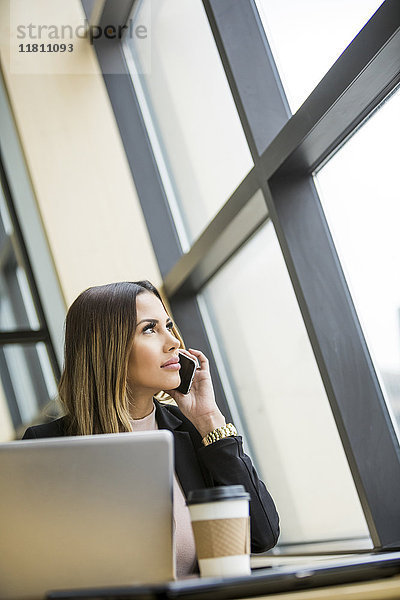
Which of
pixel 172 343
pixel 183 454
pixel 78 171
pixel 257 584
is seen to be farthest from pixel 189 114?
pixel 257 584

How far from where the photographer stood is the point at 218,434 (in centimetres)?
200

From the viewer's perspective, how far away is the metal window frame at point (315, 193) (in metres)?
2.00

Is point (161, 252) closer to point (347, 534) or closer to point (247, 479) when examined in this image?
point (347, 534)

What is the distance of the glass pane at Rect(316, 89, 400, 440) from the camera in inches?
85.8

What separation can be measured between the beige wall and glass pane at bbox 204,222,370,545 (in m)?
0.56

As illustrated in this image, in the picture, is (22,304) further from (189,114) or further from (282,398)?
(282,398)

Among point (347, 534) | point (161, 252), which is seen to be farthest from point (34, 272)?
point (347, 534)

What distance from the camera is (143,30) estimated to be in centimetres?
377

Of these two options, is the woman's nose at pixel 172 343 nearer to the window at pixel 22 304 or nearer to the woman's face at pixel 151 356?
the woman's face at pixel 151 356

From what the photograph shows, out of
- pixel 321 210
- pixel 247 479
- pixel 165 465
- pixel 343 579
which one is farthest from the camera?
pixel 321 210

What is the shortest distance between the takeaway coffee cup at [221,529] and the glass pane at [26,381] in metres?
2.80

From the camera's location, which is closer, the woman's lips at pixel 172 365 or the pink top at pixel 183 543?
the pink top at pixel 183 543

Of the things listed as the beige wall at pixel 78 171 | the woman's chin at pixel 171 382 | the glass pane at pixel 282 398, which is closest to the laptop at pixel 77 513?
the woman's chin at pixel 171 382

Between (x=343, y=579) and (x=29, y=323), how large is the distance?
3.29m
